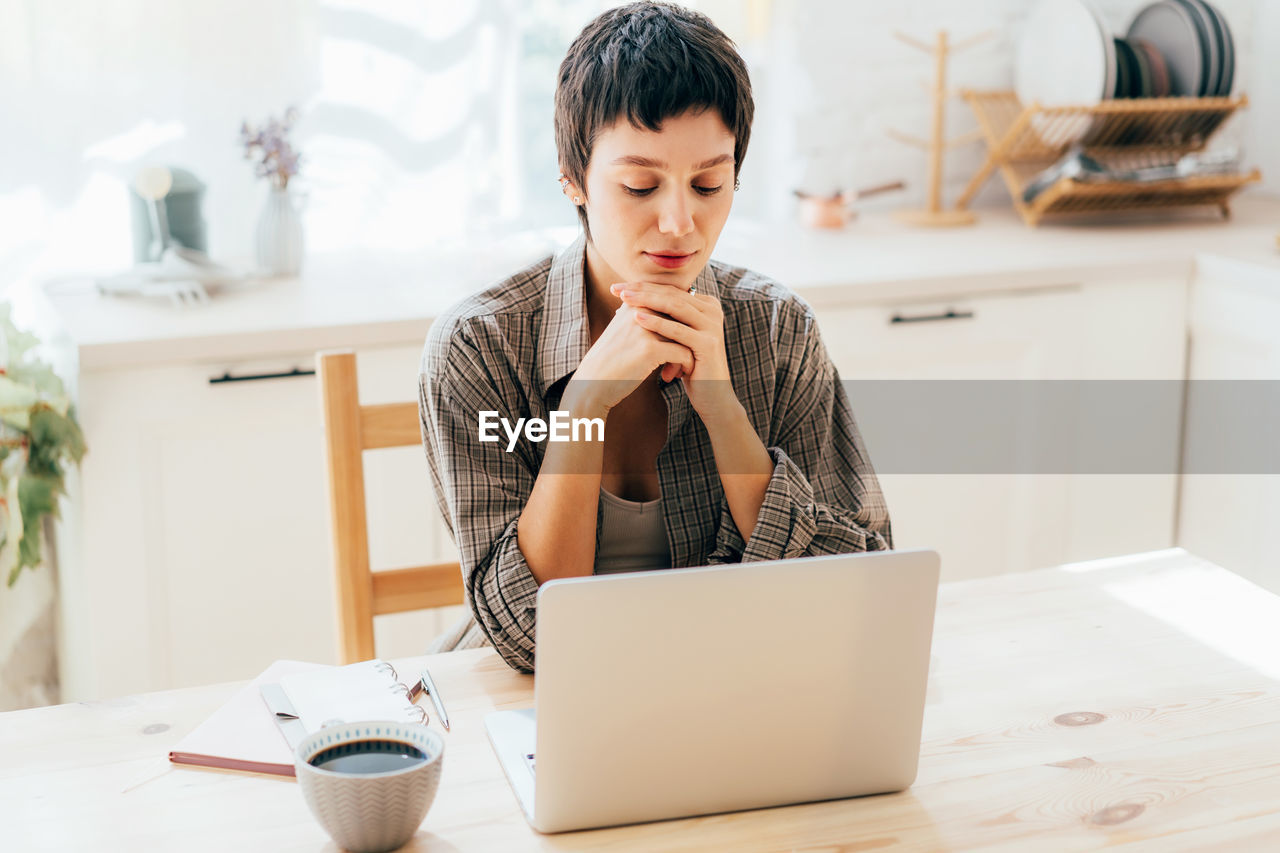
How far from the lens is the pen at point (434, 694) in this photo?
3.34 feet

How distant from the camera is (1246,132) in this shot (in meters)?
2.98

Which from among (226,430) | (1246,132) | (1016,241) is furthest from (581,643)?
(1246,132)

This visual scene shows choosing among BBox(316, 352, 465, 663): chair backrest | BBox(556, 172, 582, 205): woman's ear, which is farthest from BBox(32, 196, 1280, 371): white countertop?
BBox(556, 172, 582, 205): woman's ear

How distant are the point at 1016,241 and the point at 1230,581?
51.4 inches

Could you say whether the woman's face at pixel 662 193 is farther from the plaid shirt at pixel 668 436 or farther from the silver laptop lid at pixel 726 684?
the silver laptop lid at pixel 726 684

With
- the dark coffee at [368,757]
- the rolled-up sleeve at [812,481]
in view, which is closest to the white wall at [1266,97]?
the rolled-up sleeve at [812,481]

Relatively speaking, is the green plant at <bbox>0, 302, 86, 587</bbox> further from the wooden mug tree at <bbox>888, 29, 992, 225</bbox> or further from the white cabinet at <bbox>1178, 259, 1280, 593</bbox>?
the white cabinet at <bbox>1178, 259, 1280, 593</bbox>

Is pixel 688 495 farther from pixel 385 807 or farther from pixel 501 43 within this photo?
pixel 501 43

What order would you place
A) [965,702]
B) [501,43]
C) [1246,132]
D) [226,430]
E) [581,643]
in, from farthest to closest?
[1246,132] < [501,43] < [226,430] < [965,702] < [581,643]

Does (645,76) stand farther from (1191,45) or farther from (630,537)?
(1191,45)

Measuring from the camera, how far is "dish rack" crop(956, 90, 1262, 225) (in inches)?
99.7

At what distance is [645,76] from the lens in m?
1.14

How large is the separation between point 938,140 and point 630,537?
168cm

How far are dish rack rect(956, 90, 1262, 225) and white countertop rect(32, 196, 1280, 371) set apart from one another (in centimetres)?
6
